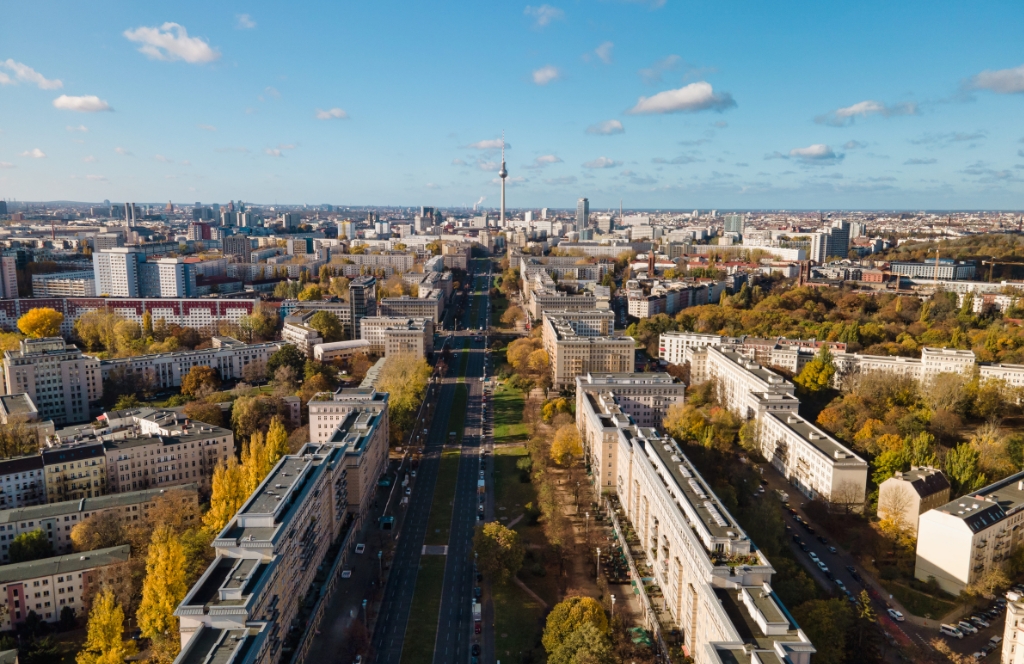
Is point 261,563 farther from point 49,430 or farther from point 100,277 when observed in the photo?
point 100,277

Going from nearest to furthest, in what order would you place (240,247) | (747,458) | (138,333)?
(747,458)
(138,333)
(240,247)

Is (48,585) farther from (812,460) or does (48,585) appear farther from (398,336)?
(398,336)

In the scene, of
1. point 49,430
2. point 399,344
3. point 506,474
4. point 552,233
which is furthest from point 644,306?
point 552,233

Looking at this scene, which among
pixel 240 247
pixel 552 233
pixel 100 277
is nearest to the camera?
pixel 100 277

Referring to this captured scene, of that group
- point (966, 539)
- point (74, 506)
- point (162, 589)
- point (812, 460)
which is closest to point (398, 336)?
point (74, 506)

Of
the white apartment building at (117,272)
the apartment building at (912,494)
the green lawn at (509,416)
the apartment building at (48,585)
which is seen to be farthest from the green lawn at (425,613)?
the white apartment building at (117,272)
